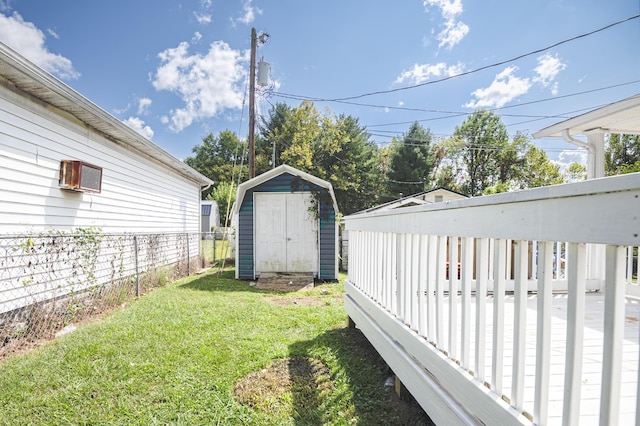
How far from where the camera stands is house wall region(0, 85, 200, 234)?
149 inches

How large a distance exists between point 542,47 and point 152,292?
966 centimetres

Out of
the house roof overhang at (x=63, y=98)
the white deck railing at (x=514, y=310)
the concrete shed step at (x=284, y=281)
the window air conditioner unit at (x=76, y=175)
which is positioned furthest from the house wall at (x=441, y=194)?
the window air conditioner unit at (x=76, y=175)

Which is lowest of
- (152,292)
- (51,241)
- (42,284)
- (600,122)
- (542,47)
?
(152,292)

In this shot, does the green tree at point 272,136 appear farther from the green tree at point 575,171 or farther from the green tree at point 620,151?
the green tree at point 620,151

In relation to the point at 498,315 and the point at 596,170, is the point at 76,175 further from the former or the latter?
the point at 596,170

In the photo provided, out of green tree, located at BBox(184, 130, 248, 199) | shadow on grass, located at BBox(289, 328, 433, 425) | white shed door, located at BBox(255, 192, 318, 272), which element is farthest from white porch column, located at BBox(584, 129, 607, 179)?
green tree, located at BBox(184, 130, 248, 199)

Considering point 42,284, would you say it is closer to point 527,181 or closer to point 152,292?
point 152,292

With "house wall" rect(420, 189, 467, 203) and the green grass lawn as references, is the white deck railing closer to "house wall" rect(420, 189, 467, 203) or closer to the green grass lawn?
the green grass lawn

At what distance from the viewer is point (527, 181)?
25.0 meters

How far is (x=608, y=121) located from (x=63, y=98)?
7077mm

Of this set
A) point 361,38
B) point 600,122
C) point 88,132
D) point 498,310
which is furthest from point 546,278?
point 361,38

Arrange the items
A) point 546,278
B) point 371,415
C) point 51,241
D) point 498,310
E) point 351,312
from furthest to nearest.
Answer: point 51,241
point 351,312
point 371,415
point 498,310
point 546,278

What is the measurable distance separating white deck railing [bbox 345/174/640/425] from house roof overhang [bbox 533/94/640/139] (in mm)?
2215

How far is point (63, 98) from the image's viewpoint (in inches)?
168
